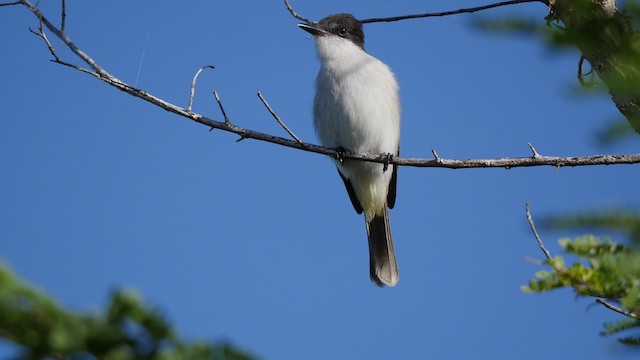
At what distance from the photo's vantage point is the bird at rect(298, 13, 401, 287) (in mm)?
7457

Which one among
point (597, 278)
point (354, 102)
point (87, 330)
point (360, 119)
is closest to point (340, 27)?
point (354, 102)

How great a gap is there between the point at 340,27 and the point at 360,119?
1381mm

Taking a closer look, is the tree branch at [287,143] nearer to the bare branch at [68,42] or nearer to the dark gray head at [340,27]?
the bare branch at [68,42]

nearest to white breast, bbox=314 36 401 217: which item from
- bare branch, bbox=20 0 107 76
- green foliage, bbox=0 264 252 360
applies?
bare branch, bbox=20 0 107 76

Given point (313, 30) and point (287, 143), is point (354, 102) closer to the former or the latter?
point (313, 30)

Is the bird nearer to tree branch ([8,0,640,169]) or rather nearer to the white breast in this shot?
the white breast

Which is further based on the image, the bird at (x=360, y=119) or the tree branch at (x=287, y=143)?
the bird at (x=360, y=119)

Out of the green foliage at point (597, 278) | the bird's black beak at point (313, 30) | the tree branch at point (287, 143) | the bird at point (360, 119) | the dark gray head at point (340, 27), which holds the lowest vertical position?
the green foliage at point (597, 278)

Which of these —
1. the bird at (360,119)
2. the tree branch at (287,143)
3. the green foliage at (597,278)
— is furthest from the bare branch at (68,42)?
the green foliage at (597,278)

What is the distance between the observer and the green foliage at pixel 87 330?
112cm

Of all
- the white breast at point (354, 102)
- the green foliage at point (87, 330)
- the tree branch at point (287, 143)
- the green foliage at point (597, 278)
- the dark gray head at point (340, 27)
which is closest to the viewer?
the green foliage at point (87, 330)

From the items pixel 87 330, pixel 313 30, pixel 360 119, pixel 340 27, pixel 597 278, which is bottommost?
pixel 87 330

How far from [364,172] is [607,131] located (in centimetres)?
641

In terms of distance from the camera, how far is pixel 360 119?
7.41 m
